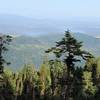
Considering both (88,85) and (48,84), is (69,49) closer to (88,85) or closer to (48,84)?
(88,85)

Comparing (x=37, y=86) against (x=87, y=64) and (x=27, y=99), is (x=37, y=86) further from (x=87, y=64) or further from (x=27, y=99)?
(x=87, y=64)

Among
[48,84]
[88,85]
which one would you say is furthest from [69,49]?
[48,84]

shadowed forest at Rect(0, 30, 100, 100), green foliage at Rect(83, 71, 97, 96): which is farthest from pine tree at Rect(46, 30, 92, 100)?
green foliage at Rect(83, 71, 97, 96)

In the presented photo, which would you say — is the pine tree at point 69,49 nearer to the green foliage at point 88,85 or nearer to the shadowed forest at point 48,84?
the shadowed forest at point 48,84

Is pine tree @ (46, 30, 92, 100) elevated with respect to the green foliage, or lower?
elevated

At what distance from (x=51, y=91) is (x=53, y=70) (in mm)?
8460

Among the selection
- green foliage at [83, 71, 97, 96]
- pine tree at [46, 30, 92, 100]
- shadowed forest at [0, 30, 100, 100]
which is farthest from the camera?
shadowed forest at [0, 30, 100, 100]

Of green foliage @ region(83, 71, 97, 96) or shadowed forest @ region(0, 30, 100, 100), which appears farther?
shadowed forest @ region(0, 30, 100, 100)

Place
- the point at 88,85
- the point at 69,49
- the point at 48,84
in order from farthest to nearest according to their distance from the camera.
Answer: the point at 48,84 < the point at 88,85 < the point at 69,49

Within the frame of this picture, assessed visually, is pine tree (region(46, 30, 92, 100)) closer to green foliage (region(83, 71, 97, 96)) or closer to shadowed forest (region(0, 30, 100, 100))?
shadowed forest (region(0, 30, 100, 100))

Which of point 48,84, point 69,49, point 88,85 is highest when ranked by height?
point 69,49

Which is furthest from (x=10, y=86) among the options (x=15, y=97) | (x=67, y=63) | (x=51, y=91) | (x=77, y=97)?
(x=67, y=63)

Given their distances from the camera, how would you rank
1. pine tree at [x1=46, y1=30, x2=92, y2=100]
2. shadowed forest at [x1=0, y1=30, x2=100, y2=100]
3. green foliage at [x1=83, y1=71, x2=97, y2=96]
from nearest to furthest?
pine tree at [x1=46, y1=30, x2=92, y2=100] → green foliage at [x1=83, y1=71, x2=97, y2=96] → shadowed forest at [x1=0, y1=30, x2=100, y2=100]

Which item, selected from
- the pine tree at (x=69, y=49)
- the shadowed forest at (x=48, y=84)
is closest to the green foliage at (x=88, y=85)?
the shadowed forest at (x=48, y=84)
